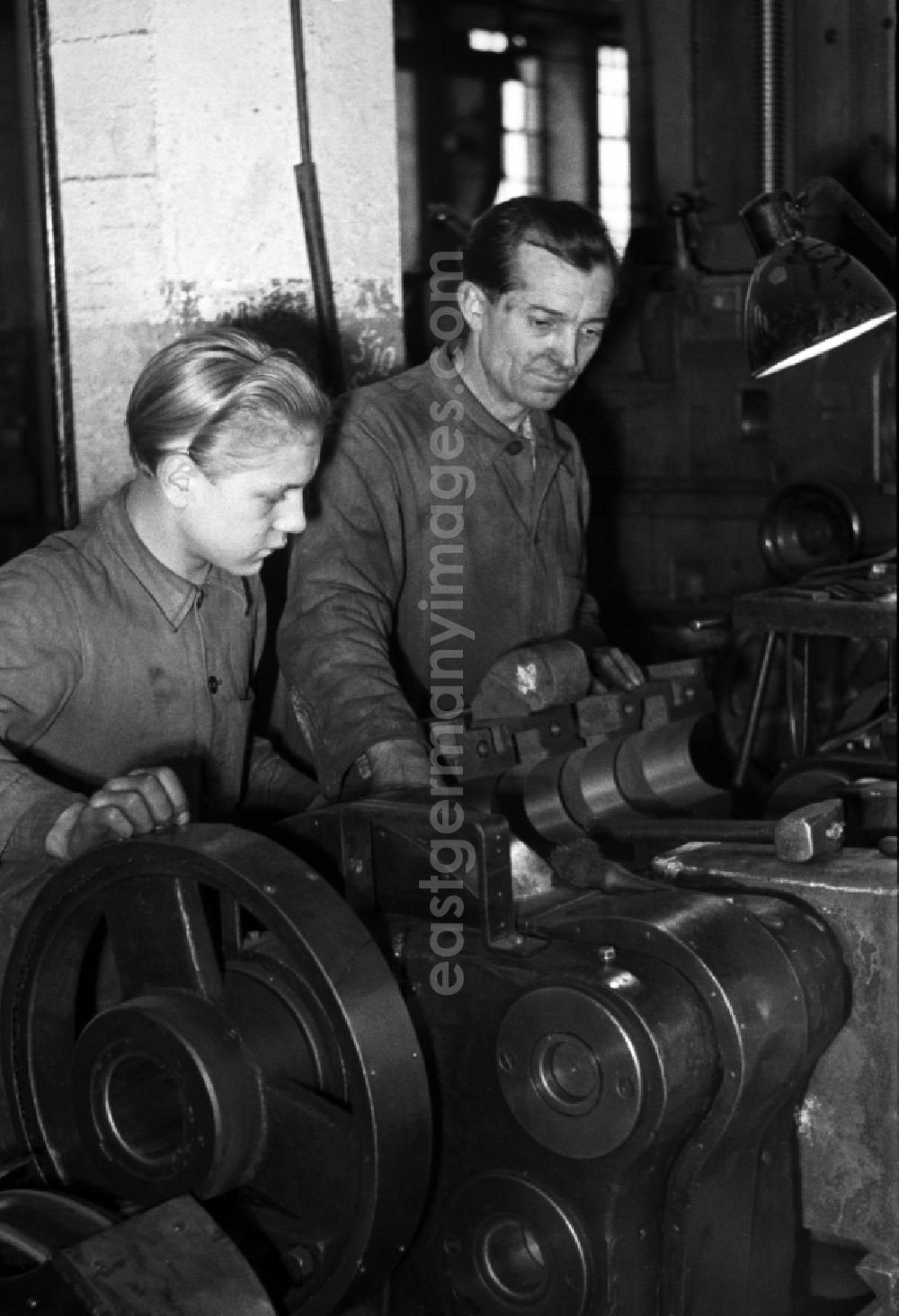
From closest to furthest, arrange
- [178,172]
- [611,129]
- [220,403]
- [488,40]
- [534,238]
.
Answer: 1. [220,403]
2. [534,238]
3. [178,172]
4. [488,40]
5. [611,129]

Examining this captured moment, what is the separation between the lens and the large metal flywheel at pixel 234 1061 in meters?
1.25

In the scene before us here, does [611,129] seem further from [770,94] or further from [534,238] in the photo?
[534,238]

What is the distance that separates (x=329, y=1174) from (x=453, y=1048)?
0.46 ft

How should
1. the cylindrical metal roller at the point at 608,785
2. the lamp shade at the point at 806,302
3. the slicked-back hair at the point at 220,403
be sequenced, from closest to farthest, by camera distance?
the slicked-back hair at the point at 220,403
the cylindrical metal roller at the point at 608,785
the lamp shade at the point at 806,302

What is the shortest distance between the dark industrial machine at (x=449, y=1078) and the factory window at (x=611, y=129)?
8.80 m

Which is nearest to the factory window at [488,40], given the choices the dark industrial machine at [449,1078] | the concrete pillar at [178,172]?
the concrete pillar at [178,172]

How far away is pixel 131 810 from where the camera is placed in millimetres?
1341

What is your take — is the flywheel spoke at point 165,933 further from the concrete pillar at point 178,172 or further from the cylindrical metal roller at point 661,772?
the concrete pillar at point 178,172

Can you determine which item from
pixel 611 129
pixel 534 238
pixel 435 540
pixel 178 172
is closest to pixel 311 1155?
pixel 435 540

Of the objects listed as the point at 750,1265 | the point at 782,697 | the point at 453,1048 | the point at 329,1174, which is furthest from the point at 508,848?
the point at 782,697

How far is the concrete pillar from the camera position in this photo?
7.38 ft

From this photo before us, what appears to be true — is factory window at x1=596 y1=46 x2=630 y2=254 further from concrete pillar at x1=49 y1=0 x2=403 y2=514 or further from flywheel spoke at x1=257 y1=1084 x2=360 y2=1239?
flywheel spoke at x1=257 y1=1084 x2=360 y2=1239

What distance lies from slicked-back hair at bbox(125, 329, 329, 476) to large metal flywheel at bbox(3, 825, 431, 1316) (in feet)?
1.35

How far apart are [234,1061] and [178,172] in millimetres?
1385
